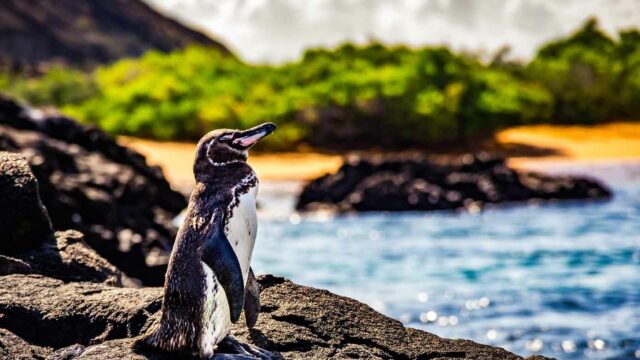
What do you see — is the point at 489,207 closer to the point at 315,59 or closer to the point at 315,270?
the point at 315,270

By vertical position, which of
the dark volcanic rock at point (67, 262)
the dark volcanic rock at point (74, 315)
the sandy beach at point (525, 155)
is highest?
the sandy beach at point (525, 155)

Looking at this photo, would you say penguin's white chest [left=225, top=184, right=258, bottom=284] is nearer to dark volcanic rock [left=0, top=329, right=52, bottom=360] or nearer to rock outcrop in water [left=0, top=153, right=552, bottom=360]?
rock outcrop in water [left=0, top=153, right=552, bottom=360]

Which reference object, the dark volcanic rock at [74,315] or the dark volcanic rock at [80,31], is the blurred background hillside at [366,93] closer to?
the dark volcanic rock at [80,31]

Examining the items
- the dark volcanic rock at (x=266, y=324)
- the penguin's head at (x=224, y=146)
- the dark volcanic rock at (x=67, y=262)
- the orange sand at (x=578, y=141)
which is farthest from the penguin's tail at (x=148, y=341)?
the orange sand at (x=578, y=141)

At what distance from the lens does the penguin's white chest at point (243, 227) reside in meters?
4.52

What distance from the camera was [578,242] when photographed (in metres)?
18.1

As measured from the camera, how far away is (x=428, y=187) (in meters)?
25.4

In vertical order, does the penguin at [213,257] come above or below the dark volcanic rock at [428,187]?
below

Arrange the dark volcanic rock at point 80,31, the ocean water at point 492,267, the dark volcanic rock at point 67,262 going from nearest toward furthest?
the dark volcanic rock at point 67,262 < the ocean water at point 492,267 < the dark volcanic rock at point 80,31

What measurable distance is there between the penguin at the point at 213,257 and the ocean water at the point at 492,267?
5.92 meters

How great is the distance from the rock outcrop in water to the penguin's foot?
0.70 ft

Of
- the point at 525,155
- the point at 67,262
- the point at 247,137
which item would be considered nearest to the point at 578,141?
the point at 525,155

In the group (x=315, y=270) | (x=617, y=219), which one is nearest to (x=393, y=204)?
(x=617, y=219)

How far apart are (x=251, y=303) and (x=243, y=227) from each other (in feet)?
1.52
